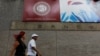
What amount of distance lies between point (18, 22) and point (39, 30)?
3.60 feet

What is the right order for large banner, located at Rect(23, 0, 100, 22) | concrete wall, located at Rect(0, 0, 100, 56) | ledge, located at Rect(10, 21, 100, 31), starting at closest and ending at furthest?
concrete wall, located at Rect(0, 0, 100, 56), ledge, located at Rect(10, 21, 100, 31), large banner, located at Rect(23, 0, 100, 22)

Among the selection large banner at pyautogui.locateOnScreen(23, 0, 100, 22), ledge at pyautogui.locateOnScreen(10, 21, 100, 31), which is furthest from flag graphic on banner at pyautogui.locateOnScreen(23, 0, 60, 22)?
ledge at pyautogui.locateOnScreen(10, 21, 100, 31)

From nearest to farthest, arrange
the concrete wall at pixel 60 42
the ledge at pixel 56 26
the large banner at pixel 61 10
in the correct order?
the concrete wall at pixel 60 42 < the ledge at pixel 56 26 < the large banner at pixel 61 10

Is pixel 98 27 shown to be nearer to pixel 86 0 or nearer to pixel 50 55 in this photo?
pixel 86 0

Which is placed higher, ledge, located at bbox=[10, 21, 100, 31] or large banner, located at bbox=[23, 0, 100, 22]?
large banner, located at bbox=[23, 0, 100, 22]

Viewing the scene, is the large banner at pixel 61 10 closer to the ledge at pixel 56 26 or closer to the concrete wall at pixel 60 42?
the ledge at pixel 56 26

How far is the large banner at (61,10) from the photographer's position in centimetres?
1398

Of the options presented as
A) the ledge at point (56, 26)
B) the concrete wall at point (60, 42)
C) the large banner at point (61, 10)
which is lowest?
the concrete wall at point (60, 42)

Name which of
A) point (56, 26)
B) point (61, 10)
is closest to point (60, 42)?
point (56, 26)

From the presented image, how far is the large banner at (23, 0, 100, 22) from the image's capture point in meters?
14.0

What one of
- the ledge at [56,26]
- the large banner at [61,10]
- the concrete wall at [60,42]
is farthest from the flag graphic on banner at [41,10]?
the concrete wall at [60,42]

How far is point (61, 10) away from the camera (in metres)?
14.1

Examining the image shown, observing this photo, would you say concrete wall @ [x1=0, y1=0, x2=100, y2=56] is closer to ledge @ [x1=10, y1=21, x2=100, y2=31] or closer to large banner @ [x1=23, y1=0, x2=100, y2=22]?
ledge @ [x1=10, y1=21, x2=100, y2=31]

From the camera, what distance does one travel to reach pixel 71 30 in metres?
13.8
